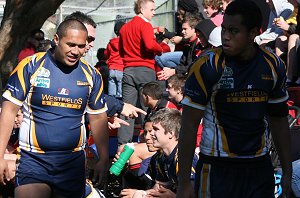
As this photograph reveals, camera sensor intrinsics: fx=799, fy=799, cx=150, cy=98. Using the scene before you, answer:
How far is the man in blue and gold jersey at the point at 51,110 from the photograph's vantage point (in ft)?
23.6

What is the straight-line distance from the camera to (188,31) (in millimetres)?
11625

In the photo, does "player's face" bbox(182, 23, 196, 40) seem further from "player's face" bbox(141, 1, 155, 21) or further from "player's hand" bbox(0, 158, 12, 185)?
"player's hand" bbox(0, 158, 12, 185)

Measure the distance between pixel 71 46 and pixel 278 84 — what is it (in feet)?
7.02

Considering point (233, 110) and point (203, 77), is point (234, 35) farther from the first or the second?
point (233, 110)

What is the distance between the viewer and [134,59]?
42.2 feet

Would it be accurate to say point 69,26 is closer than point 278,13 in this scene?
Yes

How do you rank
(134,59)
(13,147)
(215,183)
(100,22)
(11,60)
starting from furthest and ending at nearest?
(100,22) → (11,60) → (134,59) → (13,147) → (215,183)

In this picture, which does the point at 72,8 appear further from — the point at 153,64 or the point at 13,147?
the point at 13,147

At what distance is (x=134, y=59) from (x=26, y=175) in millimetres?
5820

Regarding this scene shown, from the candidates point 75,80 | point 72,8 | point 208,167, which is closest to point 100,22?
point 72,8

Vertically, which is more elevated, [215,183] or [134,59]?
[134,59]

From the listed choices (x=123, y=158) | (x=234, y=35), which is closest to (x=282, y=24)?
(x=123, y=158)

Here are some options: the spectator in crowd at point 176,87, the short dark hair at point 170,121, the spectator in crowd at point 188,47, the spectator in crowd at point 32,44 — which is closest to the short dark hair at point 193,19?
the spectator in crowd at point 188,47

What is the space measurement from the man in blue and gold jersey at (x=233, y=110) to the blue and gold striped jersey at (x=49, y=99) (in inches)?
71.3
